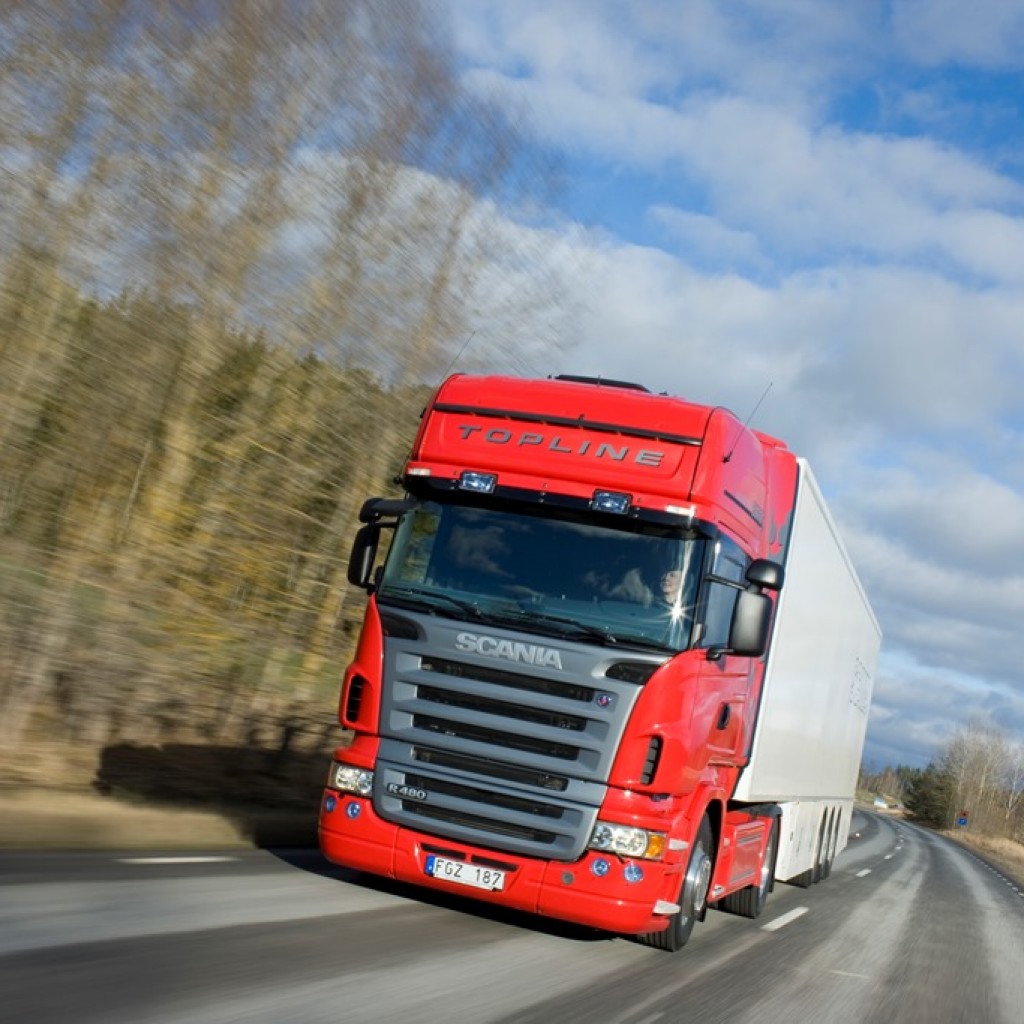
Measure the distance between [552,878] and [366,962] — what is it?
5.53 feet

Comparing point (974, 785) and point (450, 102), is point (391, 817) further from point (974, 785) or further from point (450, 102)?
point (974, 785)

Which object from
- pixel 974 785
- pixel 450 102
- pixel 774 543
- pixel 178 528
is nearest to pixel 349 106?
pixel 450 102

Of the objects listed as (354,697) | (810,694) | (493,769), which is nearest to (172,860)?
(354,697)

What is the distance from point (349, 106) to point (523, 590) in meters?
10.2

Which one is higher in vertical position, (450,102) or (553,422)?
(450,102)

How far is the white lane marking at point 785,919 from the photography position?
1193 cm

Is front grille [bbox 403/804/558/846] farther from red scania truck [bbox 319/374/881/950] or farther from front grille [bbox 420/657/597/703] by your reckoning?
front grille [bbox 420/657/597/703]

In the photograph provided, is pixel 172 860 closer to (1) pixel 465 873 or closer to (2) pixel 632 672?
(1) pixel 465 873

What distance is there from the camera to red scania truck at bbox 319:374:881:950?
8.07 meters

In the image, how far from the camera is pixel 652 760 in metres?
8.10

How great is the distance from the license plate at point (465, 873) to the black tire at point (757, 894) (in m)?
4.58

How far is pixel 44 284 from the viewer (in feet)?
38.7

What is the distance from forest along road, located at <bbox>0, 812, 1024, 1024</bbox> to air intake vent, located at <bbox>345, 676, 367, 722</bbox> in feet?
3.78

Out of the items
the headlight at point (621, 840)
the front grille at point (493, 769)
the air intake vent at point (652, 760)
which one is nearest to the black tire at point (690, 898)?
the headlight at point (621, 840)
